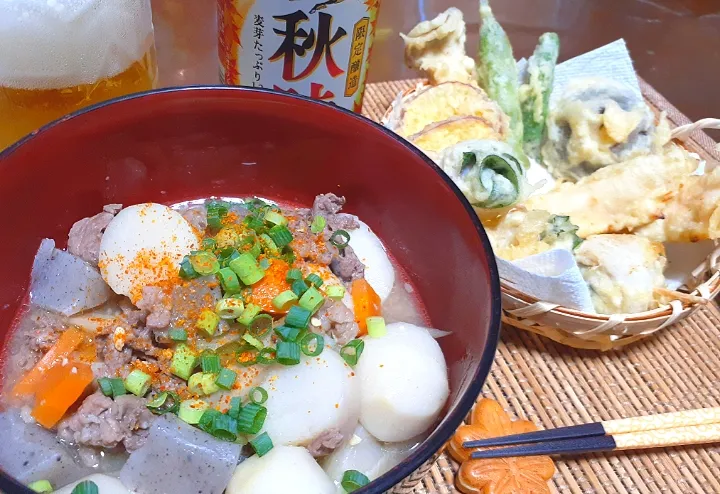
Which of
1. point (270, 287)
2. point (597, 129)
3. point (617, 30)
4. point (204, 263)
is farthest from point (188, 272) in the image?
point (617, 30)

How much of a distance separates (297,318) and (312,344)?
1.9 inches

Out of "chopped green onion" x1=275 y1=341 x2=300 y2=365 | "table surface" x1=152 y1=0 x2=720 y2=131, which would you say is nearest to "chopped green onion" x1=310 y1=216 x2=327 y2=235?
"chopped green onion" x1=275 y1=341 x2=300 y2=365

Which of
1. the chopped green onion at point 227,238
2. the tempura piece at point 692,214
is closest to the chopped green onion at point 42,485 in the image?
the chopped green onion at point 227,238

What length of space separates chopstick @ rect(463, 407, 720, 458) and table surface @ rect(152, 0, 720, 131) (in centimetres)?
142

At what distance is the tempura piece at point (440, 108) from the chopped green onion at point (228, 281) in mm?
764

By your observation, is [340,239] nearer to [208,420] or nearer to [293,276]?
[293,276]

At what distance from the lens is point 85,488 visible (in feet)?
2.55

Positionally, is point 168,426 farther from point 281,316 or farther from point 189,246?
point 189,246

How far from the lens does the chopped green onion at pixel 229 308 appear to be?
970 mm

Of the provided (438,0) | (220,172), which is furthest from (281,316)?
(438,0)

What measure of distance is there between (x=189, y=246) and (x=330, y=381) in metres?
0.40

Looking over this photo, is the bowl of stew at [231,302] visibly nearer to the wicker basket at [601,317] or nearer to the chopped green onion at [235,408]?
the chopped green onion at [235,408]

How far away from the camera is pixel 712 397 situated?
1364mm

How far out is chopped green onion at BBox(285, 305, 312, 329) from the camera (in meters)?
0.95
